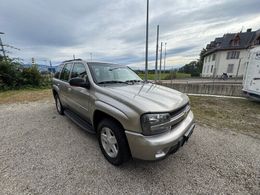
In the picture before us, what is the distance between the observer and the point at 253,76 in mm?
6594

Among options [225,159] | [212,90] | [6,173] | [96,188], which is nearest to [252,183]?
[225,159]

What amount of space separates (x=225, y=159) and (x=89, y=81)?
295cm

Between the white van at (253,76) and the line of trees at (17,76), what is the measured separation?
14.5 metres

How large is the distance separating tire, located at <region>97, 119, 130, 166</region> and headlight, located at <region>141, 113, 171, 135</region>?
1.40ft

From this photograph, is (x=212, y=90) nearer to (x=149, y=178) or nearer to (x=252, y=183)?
(x=252, y=183)

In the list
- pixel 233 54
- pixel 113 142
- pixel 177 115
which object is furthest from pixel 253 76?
pixel 233 54

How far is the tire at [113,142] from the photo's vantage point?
2.06 m

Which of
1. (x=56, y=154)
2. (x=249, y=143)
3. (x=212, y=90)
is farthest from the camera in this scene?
(x=212, y=90)

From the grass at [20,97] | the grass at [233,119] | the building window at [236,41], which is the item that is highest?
the building window at [236,41]

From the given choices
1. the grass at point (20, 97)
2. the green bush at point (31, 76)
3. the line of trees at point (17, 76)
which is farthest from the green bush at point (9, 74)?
the grass at point (20, 97)

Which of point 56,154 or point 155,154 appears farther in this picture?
point 56,154

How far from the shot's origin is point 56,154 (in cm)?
266

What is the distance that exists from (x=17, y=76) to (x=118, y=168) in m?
12.4

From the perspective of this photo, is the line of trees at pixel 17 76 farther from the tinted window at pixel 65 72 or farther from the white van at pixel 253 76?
the white van at pixel 253 76
